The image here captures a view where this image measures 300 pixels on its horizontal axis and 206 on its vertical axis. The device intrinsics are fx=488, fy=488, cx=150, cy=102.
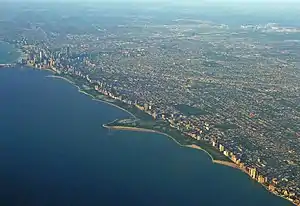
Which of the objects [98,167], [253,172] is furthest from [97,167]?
[253,172]

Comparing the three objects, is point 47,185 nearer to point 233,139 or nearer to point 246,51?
point 233,139

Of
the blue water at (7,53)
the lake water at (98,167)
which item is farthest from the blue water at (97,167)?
the blue water at (7,53)

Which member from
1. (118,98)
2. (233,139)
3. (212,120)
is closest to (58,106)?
(118,98)

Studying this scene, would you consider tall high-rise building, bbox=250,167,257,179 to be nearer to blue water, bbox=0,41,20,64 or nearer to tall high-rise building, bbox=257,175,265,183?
tall high-rise building, bbox=257,175,265,183

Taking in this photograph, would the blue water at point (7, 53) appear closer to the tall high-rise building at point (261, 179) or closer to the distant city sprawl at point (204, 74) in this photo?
the distant city sprawl at point (204, 74)

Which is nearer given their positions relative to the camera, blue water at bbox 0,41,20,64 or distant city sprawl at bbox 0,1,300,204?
distant city sprawl at bbox 0,1,300,204

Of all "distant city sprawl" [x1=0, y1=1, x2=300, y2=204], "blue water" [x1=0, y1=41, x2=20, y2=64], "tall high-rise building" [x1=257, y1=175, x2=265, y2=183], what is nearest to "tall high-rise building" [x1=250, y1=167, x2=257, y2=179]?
"distant city sprawl" [x1=0, y1=1, x2=300, y2=204]
